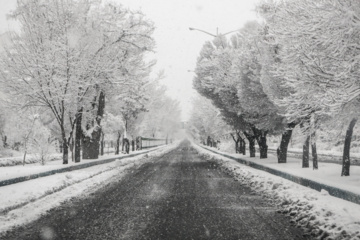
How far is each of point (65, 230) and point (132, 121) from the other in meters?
34.6

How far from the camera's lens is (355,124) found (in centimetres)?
1198

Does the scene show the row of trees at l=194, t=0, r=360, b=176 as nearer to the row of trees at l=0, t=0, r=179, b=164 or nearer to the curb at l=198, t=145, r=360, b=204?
the curb at l=198, t=145, r=360, b=204

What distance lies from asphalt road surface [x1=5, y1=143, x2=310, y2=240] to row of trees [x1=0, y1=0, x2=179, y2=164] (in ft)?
32.4

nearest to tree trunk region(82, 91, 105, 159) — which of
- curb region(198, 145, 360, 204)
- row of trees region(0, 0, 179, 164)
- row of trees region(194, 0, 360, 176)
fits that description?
row of trees region(0, 0, 179, 164)

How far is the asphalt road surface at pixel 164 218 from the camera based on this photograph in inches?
235

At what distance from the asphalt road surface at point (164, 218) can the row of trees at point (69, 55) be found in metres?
9.86

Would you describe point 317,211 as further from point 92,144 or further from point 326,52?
point 92,144

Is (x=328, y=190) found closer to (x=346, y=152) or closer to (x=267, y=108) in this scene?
(x=346, y=152)

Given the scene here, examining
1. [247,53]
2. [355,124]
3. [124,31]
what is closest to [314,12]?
[355,124]

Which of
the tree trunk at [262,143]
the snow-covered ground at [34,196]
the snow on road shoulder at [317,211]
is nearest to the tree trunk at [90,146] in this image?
the tree trunk at [262,143]

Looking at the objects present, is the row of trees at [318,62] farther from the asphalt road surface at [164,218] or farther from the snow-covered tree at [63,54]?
the snow-covered tree at [63,54]

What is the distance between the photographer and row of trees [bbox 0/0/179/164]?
60.3 ft

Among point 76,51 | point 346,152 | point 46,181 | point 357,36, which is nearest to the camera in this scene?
point 357,36

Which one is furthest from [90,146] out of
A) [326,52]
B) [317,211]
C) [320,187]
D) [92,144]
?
[317,211]
